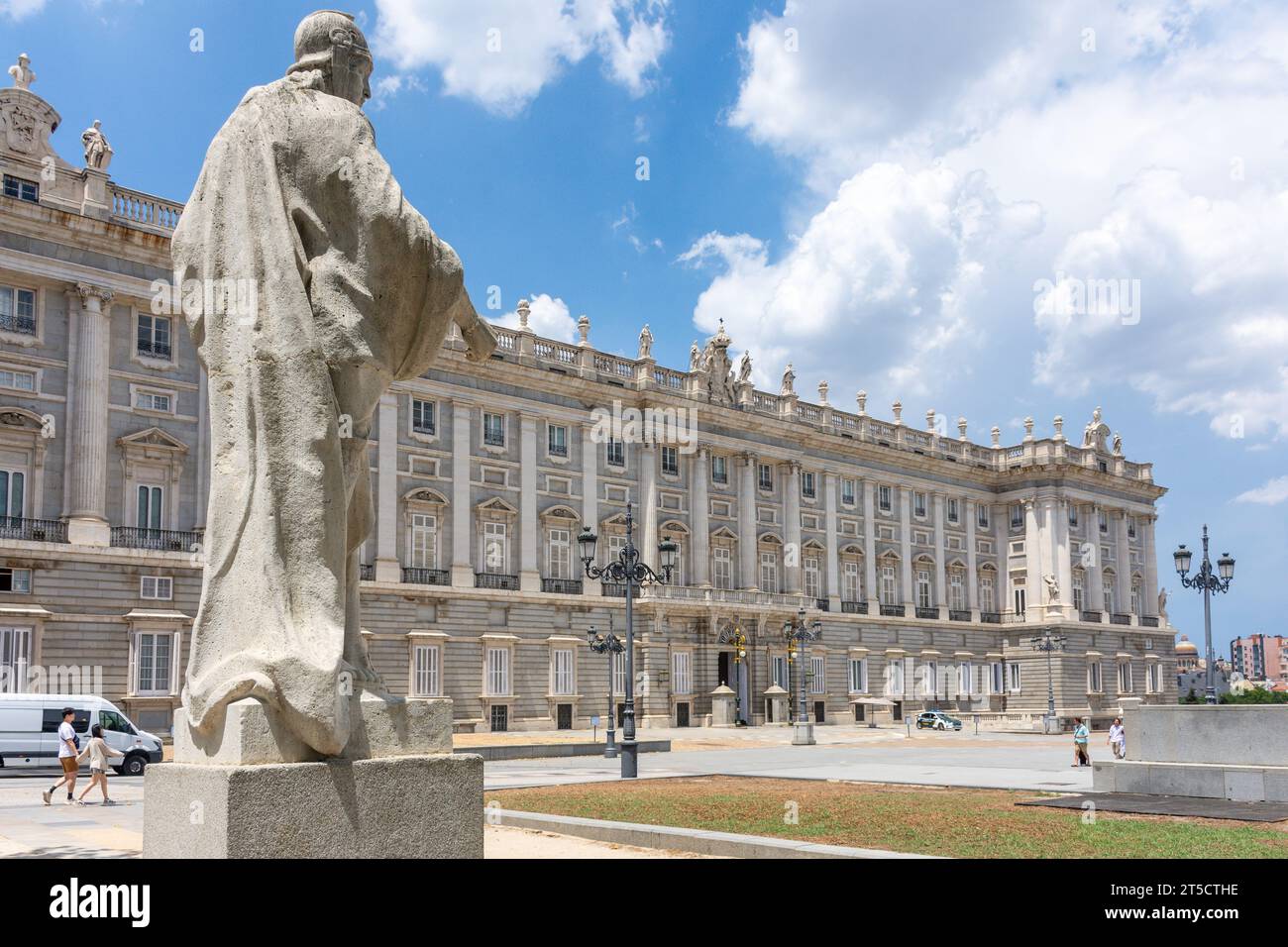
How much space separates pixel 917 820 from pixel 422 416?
33.8m

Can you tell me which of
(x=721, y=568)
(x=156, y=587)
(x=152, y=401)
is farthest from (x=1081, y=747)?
(x=721, y=568)

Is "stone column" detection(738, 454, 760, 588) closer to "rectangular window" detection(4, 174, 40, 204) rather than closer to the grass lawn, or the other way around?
"rectangular window" detection(4, 174, 40, 204)

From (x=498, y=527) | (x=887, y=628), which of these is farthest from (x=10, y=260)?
(x=887, y=628)

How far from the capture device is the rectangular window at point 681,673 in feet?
165

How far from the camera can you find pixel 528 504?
4675cm

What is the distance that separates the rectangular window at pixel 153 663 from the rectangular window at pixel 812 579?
32390 millimetres

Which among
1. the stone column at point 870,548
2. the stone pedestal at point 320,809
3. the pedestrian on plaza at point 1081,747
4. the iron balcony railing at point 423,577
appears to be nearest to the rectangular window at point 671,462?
the iron balcony railing at point 423,577

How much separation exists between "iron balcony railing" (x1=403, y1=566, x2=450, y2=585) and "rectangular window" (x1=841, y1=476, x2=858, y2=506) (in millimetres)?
25370

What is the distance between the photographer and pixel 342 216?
521 cm

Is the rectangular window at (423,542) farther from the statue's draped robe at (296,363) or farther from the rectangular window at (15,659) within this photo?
the statue's draped robe at (296,363)

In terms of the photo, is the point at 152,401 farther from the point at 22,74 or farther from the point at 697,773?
the point at 697,773

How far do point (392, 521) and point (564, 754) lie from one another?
46.5 ft

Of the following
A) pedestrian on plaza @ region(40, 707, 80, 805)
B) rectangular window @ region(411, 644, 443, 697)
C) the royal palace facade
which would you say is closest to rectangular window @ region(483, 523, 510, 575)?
the royal palace facade

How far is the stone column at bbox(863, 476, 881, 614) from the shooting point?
205 ft
